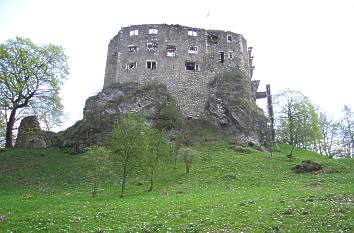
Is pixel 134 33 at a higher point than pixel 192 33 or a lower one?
lower

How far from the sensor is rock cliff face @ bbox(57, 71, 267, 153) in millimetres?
55719

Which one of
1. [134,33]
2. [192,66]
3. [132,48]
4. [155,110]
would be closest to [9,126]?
[155,110]

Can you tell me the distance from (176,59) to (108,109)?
50.8ft

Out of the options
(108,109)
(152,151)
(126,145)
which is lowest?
(152,151)

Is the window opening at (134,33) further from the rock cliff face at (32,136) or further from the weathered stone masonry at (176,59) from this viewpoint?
the rock cliff face at (32,136)

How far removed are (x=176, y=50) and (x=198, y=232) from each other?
51.5 metres

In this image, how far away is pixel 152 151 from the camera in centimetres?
3762

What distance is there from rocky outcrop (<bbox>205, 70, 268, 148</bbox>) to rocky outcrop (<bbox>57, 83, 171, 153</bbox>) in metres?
8.18

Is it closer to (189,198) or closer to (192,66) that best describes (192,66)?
(192,66)

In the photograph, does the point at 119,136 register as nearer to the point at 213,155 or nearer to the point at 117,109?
the point at 213,155

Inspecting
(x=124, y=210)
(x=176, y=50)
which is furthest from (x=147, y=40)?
(x=124, y=210)

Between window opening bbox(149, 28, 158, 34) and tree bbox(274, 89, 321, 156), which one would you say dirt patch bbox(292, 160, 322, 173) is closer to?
tree bbox(274, 89, 321, 156)

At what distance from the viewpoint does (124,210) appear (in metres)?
23.2

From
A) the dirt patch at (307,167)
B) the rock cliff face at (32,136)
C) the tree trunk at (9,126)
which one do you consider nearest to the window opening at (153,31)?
the rock cliff face at (32,136)
